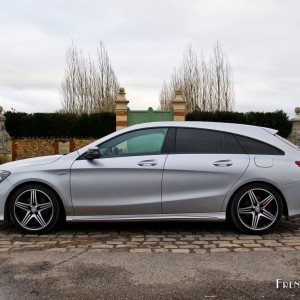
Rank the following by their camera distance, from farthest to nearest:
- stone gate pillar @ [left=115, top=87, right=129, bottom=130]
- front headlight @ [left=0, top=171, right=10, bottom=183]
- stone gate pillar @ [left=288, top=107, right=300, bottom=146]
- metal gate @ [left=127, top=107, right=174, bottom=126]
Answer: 1. stone gate pillar @ [left=288, top=107, right=300, bottom=146]
2. stone gate pillar @ [left=115, top=87, right=129, bottom=130]
3. metal gate @ [left=127, top=107, right=174, bottom=126]
4. front headlight @ [left=0, top=171, right=10, bottom=183]

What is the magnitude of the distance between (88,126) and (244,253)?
17.0 meters

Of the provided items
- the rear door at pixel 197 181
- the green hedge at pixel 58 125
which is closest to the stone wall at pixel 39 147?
the green hedge at pixel 58 125

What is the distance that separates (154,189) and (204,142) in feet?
3.12

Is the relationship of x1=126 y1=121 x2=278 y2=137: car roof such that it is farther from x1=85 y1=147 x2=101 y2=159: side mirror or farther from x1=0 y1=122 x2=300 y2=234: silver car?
x1=85 y1=147 x2=101 y2=159: side mirror

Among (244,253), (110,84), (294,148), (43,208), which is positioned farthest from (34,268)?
(110,84)

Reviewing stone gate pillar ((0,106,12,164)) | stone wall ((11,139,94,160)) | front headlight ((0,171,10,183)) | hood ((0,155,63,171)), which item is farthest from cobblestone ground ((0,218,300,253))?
stone gate pillar ((0,106,12,164))

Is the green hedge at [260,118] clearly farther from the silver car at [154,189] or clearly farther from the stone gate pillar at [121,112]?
the silver car at [154,189]

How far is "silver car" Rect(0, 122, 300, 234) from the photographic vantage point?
534cm

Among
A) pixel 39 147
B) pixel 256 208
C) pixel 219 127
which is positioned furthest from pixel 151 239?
pixel 39 147

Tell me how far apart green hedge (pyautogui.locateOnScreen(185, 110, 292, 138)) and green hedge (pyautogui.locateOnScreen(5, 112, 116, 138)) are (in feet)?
15.6

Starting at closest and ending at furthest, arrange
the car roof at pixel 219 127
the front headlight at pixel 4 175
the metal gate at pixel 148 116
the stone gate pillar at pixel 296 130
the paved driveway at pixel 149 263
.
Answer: the paved driveway at pixel 149 263
the front headlight at pixel 4 175
the car roof at pixel 219 127
the metal gate at pixel 148 116
the stone gate pillar at pixel 296 130

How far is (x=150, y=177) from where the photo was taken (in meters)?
5.33

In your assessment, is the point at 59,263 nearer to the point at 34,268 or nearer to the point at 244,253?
the point at 34,268

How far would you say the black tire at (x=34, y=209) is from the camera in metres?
5.37
